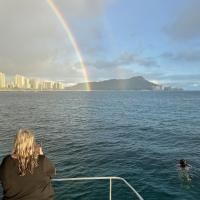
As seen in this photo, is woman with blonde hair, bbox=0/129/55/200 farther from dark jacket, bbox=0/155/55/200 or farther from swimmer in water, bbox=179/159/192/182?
swimmer in water, bbox=179/159/192/182

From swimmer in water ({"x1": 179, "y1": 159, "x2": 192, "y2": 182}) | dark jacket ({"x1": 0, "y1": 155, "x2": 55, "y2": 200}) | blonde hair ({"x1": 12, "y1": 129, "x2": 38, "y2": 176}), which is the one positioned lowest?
swimmer in water ({"x1": 179, "y1": 159, "x2": 192, "y2": 182})

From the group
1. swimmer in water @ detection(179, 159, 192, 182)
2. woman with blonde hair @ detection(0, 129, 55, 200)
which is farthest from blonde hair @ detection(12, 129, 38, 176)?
swimmer in water @ detection(179, 159, 192, 182)

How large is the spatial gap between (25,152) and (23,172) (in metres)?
0.33

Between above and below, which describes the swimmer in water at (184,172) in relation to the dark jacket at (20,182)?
below

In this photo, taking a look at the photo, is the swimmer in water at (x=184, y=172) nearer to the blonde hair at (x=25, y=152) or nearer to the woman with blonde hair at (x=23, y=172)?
the woman with blonde hair at (x=23, y=172)

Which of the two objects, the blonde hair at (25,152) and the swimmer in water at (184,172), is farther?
the swimmer in water at (184,172)

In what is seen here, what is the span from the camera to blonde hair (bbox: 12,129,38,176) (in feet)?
16.5

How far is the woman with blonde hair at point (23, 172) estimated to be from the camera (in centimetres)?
504

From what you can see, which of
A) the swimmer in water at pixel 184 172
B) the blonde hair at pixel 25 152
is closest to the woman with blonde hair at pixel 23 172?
the blonde hair at pixel 25 152

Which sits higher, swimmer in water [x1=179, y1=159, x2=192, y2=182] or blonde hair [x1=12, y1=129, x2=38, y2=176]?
blonde hair [x1=12, y1=129, x2=38, y2=176]

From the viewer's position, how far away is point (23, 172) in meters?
5.05

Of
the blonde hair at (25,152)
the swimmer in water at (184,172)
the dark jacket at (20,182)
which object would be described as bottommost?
the swimmer in water at (184,172)

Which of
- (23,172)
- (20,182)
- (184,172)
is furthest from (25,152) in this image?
(184,172)

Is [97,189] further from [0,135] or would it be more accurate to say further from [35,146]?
[0,135]
